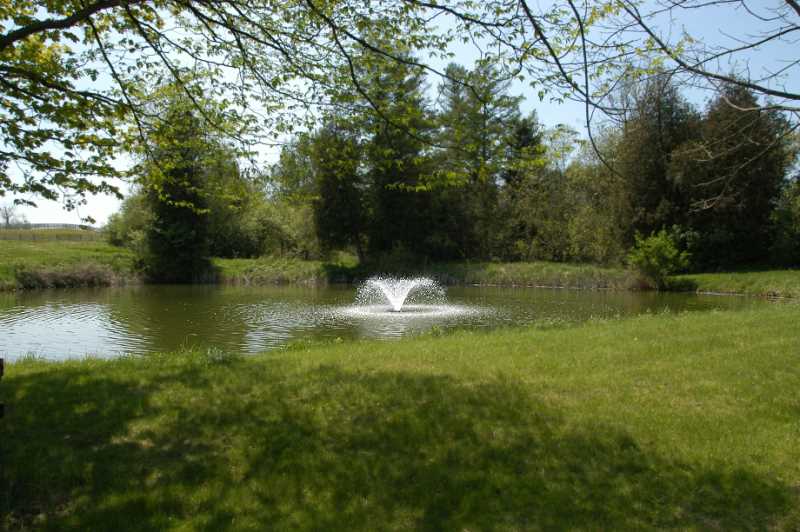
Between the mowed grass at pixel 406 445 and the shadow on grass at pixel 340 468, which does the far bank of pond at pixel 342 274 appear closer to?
the mowed grass at pixel 406 445

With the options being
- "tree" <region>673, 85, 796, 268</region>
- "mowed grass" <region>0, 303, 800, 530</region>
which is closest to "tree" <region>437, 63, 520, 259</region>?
"mowed grass" <region>0, 303, 800, 530</region>

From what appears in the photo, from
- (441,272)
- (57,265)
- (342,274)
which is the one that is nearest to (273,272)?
(342,274)

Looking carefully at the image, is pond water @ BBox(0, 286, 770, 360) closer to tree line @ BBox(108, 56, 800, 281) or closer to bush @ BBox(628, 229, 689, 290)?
bush @ BBox(628, 229, 689, 290)

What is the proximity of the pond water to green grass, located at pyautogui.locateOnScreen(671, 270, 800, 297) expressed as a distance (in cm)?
176

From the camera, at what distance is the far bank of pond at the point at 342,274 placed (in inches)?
1107

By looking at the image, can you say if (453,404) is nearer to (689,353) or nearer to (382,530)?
(382,530)

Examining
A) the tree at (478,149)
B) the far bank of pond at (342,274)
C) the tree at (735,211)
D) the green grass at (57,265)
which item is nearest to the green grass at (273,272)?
the far bank of pond at (342,274)

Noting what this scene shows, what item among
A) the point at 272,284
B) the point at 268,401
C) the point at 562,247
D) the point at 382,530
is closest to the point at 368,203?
the point at 272,284

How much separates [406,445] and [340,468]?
70 centimetres

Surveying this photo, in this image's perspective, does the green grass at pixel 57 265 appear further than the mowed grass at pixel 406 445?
Yes

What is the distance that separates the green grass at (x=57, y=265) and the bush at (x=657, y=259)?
30.3 metres

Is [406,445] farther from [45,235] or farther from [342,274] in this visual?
[45,235]

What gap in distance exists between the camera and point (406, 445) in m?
5.18

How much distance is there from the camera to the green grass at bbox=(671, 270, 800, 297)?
25.5 m
